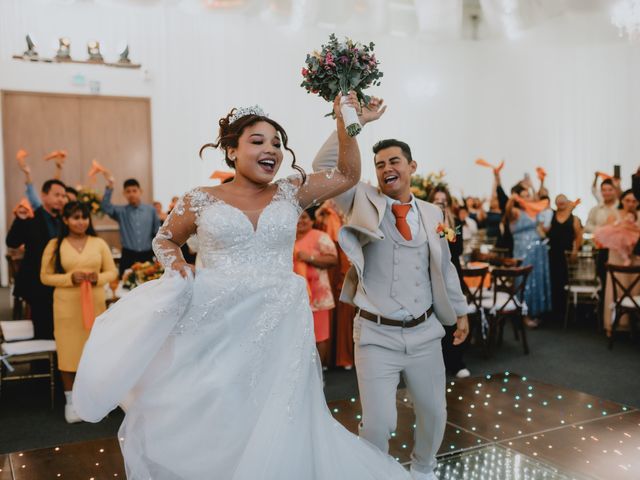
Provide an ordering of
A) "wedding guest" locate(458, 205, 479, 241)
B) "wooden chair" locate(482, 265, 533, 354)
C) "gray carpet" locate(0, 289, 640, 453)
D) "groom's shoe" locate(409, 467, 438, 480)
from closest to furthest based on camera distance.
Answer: "groom's shoe" locate(409, 467, 438, 480), "gray carpet" locate(0, 289, 640, 453), "wooden chair" locate(482, 265, 533, 354), "wedding guest" locate(458, 205, 479, 241)

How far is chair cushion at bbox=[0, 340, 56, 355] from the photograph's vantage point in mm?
4969

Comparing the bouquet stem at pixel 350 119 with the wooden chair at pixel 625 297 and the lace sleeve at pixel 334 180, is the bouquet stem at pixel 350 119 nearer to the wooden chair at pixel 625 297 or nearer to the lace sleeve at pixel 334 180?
the lace sleeve at pixel 334 180

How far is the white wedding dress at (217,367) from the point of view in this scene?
2432mm

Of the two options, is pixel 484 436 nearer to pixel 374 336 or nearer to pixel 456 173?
pixel 374 336

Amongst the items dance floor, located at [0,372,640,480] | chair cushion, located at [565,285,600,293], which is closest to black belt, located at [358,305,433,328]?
dance floor, located at [0,372,640,480]

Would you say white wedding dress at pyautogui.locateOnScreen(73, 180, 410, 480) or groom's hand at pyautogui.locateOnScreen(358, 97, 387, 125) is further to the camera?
groom's hand at pyautogui.locateOnScreen(358, 97, 387, 125)

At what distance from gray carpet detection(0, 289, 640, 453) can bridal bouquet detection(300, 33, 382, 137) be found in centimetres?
298

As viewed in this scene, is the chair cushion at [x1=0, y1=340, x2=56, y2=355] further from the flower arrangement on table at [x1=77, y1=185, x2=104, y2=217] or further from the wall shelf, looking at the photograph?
the wall shelf

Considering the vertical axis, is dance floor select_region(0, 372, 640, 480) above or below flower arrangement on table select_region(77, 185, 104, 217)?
below

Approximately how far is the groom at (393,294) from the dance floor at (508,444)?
0.73 meters

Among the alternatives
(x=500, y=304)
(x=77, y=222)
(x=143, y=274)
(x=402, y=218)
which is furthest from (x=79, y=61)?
(x=402, y=218)

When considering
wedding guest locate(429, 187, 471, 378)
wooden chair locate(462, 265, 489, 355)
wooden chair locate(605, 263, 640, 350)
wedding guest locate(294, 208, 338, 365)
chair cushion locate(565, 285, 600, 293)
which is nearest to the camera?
wedding guest locate(294, 208, 338, 365)

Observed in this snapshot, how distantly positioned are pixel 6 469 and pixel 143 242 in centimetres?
392

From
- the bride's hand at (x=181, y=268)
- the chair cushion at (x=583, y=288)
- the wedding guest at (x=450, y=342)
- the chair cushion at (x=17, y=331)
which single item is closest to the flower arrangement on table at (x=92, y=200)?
the chair cushion at (x=17, y=331)
